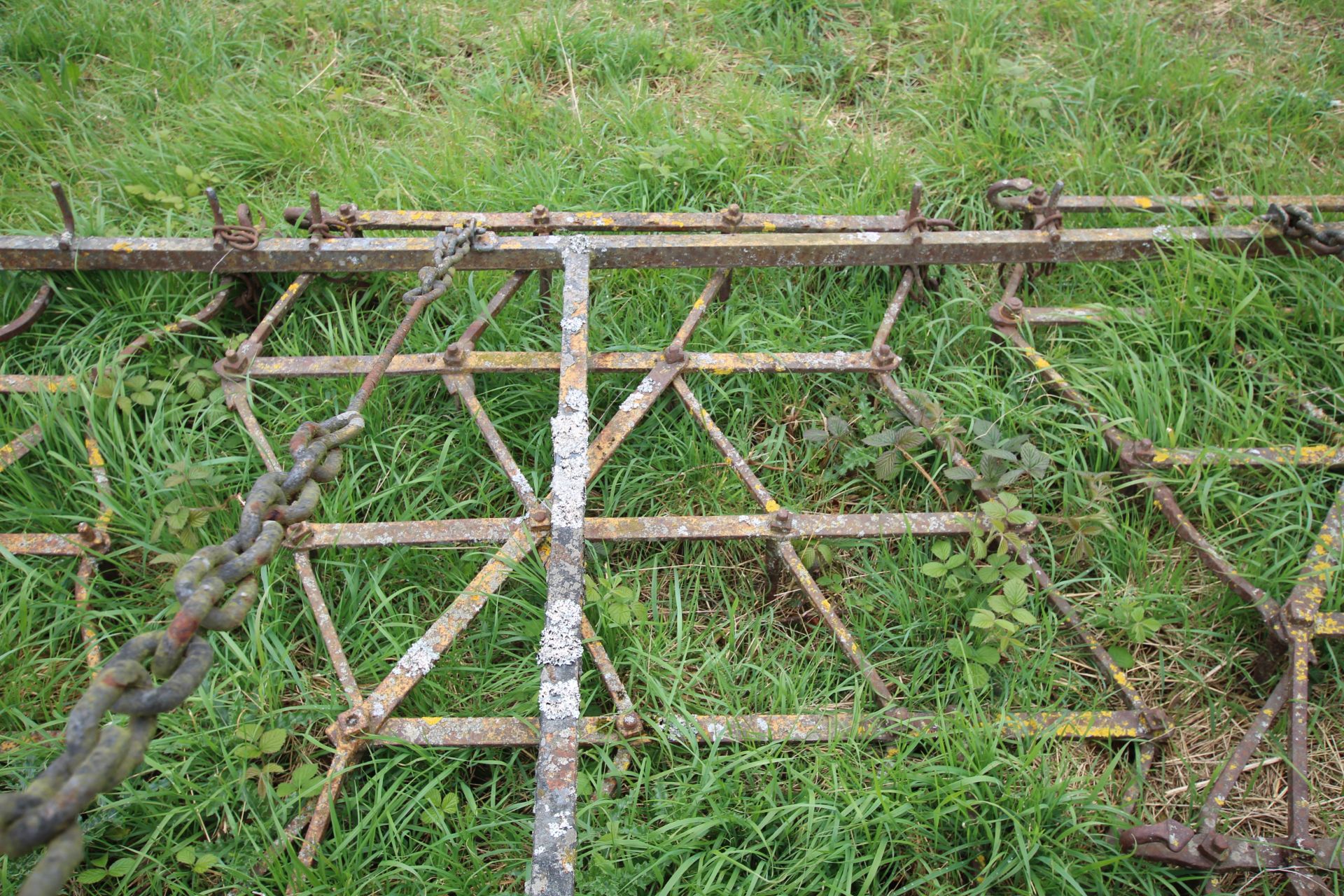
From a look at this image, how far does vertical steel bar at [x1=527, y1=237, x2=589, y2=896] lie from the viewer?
66.1 inches

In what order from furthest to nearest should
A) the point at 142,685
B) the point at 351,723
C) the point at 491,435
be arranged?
the point at 491,435 → the point at 351,723 → the point at 142,685

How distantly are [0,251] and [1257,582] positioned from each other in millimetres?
4256

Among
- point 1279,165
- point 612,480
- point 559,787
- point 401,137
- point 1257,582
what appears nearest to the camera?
point 559,787

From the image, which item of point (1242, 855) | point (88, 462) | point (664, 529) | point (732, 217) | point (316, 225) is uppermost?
point (316, 225)

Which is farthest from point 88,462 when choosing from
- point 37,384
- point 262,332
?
point 262,332

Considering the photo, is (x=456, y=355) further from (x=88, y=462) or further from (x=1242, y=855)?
(x=1242, y=855)

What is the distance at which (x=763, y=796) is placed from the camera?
222cm

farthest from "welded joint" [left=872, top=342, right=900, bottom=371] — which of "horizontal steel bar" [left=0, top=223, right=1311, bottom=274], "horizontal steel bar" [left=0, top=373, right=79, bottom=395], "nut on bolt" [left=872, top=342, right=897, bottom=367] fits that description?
"horizontal steel bar" [left=0, top=373, right=79, bottom=395]

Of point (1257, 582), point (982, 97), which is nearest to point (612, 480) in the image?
point (1257, 582)

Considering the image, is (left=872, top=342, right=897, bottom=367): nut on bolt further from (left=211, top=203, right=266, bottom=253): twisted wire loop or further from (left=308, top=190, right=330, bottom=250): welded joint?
(left=211, top=203, right=266, bottom=253): twisted wire loop

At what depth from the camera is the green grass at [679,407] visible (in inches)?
88.0

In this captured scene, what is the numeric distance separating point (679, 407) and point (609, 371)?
0.28m

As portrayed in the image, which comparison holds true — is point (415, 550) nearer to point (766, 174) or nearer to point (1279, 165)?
point (766, 174)

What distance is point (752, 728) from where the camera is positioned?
2.34 metres
